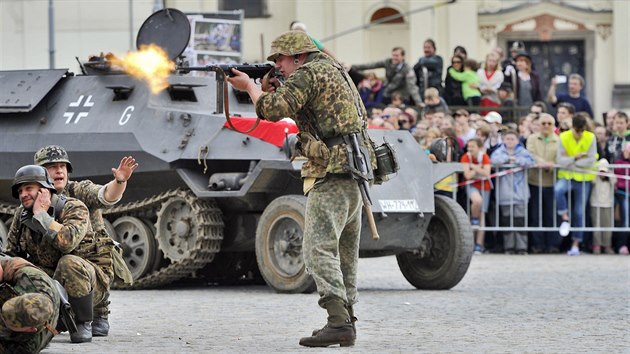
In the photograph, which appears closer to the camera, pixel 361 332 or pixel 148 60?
pixel 361 332

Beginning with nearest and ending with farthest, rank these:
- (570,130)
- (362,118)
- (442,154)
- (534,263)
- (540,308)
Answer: (362,118)
(540,308)
(442,154)
(534,263)
(570,130)

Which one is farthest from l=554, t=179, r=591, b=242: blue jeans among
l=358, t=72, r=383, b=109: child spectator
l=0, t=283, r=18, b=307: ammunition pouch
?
l=0, t=283, r=18, b=307: ammunition pouch

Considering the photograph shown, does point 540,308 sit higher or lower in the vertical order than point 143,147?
lower

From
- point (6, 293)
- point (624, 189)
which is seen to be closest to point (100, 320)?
point (6, 293)

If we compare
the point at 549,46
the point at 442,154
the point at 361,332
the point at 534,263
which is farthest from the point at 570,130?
the point at 549,46

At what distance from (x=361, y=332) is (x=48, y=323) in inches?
114

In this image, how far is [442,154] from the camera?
17031 millimetres

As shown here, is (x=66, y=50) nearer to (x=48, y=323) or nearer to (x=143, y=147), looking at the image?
(x=143, y=147)

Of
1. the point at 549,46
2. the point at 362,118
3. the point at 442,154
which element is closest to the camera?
the point at 362,118

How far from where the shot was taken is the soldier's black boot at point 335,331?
11.3m

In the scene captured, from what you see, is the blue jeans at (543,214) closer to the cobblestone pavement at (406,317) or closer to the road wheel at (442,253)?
the cobblestone pavement at (406,317)

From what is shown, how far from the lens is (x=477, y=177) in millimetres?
22297

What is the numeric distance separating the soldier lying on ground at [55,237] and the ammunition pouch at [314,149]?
1.47 metres

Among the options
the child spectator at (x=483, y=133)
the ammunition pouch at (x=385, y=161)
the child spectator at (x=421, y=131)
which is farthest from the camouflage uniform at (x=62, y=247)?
the child spectator at (x=483, y=133)
